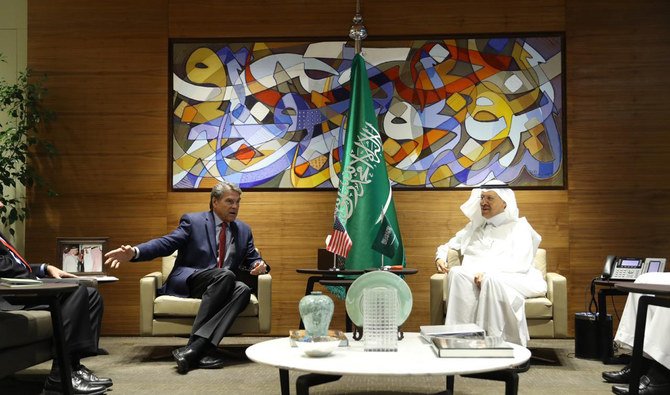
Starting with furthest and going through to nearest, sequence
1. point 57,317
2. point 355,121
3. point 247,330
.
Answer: point 355,121 → point 247,330 → point 57,317

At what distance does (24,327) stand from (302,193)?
123 inches

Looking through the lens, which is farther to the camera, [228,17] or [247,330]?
[228,17]

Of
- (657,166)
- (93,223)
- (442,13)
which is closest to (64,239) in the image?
(93,223)

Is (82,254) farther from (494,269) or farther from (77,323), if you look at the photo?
(494,269)

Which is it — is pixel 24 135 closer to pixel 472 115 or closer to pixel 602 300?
pixel 472 115

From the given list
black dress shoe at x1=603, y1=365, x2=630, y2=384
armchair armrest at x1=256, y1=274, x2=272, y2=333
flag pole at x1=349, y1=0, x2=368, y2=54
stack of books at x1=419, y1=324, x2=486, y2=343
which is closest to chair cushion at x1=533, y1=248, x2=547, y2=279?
black dress shoe at x1=603, y1=365, x2=630, y2=384

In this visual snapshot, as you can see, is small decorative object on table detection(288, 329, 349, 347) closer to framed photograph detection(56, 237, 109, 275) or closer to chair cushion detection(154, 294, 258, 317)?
chair cushion detection(154, 294, 258, 317)

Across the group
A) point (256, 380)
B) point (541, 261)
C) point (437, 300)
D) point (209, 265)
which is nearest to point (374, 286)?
point (256, 380)

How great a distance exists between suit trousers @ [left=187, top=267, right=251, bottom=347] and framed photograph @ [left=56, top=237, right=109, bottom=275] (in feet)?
3.38

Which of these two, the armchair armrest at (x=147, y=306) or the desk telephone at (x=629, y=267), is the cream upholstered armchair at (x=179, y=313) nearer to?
the armchair armrest at (x=147, y=306)

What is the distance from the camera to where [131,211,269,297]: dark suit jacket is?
527 centimetres

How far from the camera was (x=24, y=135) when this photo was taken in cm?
655

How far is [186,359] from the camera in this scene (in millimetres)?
4738

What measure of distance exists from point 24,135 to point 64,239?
1.26m
